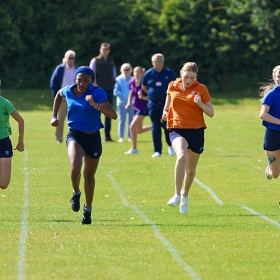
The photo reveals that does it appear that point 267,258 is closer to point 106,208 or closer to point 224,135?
point 106,208

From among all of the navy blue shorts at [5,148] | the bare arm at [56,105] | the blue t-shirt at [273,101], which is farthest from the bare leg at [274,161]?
the navy blue shorts at [5,148]

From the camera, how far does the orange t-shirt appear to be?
12.0 m

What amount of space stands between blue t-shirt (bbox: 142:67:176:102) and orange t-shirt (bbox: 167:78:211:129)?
7297 mm

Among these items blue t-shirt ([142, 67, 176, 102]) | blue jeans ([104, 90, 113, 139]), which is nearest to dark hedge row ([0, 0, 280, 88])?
blue jeans ([104, 90, 113, 139])

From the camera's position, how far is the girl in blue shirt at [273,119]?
40.0 ft

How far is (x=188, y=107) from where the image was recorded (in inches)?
472

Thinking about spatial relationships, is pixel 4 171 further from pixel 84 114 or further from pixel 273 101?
pixel 273 101

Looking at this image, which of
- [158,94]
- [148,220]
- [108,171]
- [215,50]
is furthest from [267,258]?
[215,50]

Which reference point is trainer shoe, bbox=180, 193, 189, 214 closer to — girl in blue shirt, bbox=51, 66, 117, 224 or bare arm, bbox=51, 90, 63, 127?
girl in blue shirt, bbox=51, 66, 117, 224

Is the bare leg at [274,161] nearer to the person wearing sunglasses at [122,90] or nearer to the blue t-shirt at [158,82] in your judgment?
the blue t-shirt at [158,82]

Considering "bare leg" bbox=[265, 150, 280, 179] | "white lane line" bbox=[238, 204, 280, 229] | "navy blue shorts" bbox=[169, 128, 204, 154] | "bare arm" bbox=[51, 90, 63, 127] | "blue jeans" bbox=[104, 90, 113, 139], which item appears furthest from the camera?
"blue jeans" bbox=[104, 90, 113, 139]

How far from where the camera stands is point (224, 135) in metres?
27.2

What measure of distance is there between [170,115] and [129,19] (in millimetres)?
33295

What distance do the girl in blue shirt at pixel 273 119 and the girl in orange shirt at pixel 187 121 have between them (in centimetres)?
82
